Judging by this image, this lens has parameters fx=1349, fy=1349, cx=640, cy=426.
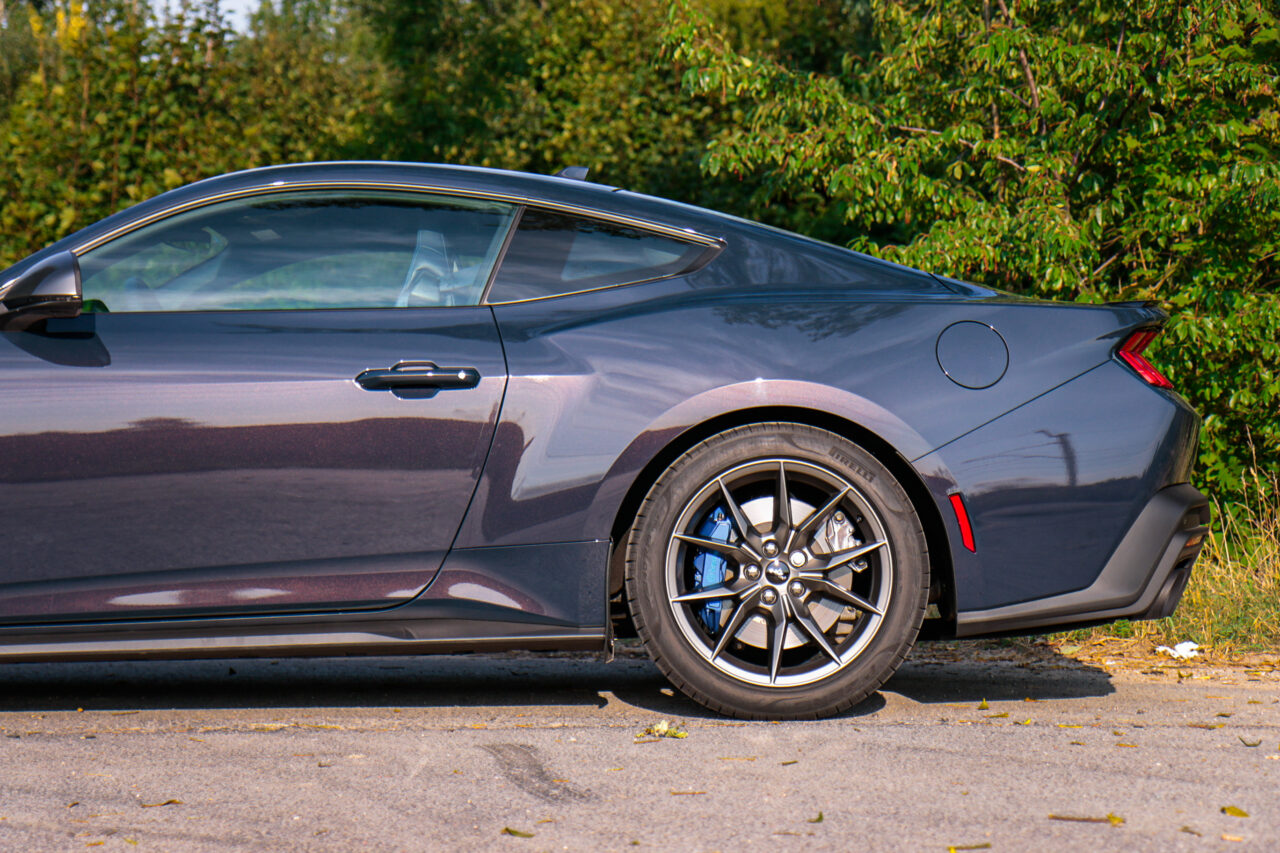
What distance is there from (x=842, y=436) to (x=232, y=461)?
1.67 metres

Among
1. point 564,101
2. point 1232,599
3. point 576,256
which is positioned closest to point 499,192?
point 576,256

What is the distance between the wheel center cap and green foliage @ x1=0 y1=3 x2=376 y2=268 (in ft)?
23.7

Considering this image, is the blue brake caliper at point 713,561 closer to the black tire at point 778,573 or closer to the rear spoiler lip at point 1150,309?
the black tire at point 778,573

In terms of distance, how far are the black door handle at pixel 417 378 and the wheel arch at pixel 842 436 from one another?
21.6 inches

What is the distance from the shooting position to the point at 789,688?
149 inches

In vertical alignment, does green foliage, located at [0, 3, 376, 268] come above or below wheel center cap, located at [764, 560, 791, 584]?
above

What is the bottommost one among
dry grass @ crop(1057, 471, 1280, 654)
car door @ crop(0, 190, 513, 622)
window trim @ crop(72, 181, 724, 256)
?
dry grass @ crop(1057, 471, 1280, 654)

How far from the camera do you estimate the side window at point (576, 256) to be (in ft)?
12.7

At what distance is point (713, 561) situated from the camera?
3.84 m

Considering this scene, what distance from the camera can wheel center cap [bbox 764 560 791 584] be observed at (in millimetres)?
3779

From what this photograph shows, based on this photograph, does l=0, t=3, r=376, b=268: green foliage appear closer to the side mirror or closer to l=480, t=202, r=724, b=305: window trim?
the side mirror

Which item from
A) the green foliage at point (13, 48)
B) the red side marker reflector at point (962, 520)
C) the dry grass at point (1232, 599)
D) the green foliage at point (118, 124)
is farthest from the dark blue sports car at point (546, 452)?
the green foliage at point (13, 48)

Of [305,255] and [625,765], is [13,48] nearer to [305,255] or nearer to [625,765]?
[305,255]

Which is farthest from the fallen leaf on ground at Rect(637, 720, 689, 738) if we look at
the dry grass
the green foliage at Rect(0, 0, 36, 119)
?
the green foliage at Rect(0, 0, 36, 119)
